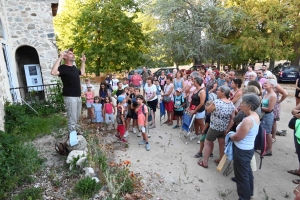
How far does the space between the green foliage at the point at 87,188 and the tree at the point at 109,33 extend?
15.0m

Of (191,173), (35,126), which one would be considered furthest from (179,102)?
(35,126)

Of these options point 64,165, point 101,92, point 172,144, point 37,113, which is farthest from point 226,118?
point 37,113

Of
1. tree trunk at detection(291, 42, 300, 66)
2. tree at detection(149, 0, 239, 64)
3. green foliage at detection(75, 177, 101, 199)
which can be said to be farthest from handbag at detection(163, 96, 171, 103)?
tree trunk at detection(291, 42, 300, 66)

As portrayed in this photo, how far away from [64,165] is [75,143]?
44 centimetres

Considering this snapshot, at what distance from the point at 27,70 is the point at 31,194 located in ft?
21.4

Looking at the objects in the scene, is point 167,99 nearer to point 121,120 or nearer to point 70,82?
point 121,120

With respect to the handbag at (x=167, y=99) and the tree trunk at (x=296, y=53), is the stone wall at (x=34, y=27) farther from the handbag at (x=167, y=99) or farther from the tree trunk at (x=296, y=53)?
the tree trunk at (x=296, y=53)

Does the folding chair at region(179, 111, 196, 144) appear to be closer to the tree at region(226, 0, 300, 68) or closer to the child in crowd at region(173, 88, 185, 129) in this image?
the child in crowd at region(173, 88, 185, 129)

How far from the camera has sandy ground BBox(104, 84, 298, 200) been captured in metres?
3.52

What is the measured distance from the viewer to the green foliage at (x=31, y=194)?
297cm

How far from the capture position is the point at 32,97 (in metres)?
7.29

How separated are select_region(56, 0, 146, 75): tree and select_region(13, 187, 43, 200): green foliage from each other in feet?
49.1

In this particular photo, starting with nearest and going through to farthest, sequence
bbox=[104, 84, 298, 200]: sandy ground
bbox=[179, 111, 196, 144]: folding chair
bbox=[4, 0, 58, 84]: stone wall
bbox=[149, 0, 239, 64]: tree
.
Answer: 1. bbox=[104, 84, 298, 200]: sandy ground
2. bbox=[179, 111, 196, 144]: folding chair
3. bbox=[4, 0, 58, 84]: stone wall
4. bbox=[149, 0, 239, 64]: tree

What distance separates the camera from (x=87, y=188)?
118 inches
